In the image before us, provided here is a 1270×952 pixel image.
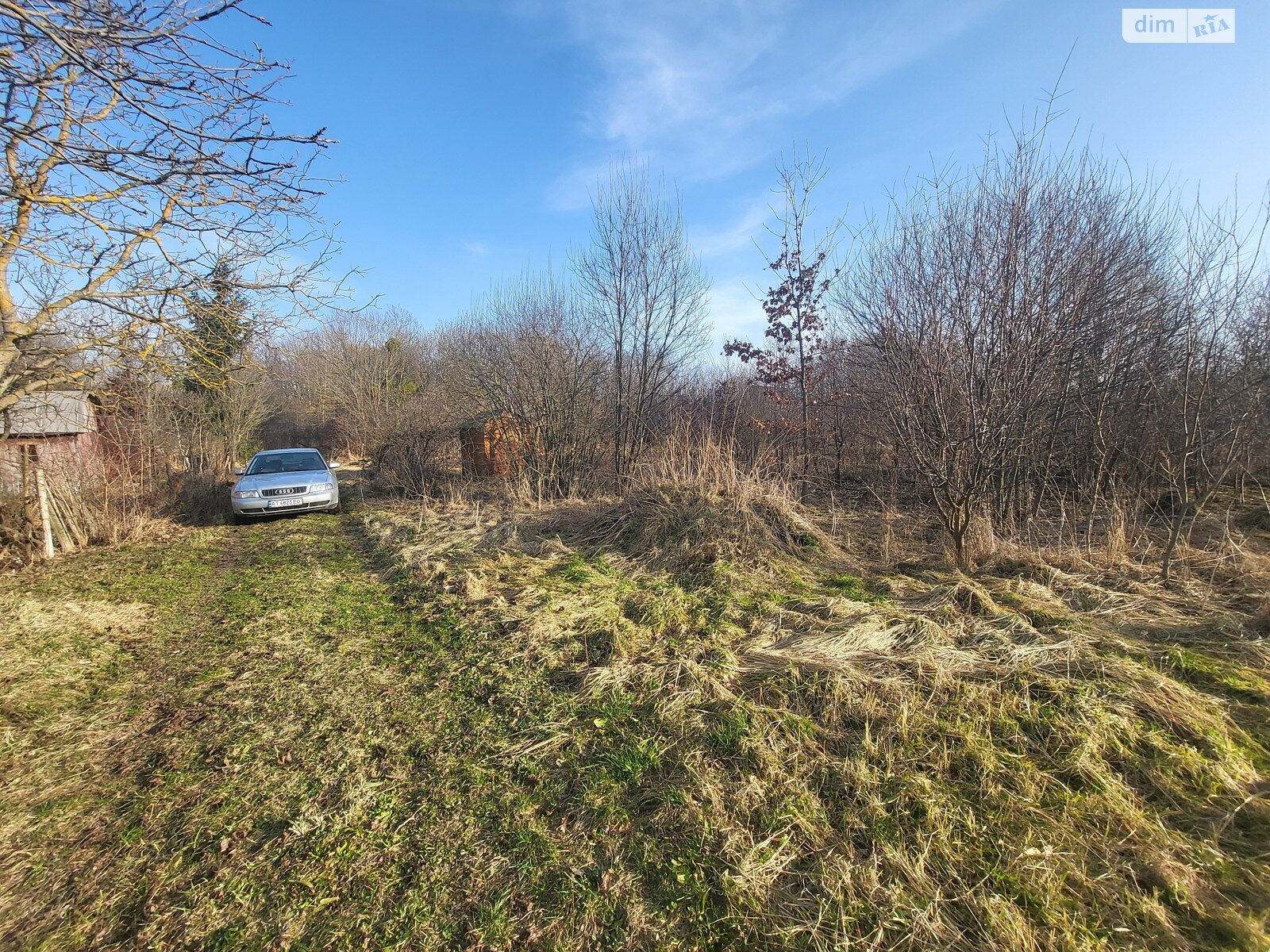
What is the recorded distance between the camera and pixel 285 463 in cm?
1106

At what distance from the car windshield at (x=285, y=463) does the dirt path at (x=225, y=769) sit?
534 centimetres

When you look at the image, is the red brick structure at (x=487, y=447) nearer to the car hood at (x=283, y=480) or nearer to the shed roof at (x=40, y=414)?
the car hood at (x=283, y=480)

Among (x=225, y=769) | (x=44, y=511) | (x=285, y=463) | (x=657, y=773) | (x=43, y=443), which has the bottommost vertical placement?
(x=657, y=773)

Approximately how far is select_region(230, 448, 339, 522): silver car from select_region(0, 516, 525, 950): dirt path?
425 centimetres

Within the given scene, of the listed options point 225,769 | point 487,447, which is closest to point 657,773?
point 225,769

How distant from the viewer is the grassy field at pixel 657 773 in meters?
1.98

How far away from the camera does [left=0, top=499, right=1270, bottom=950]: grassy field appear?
1982 millimetres

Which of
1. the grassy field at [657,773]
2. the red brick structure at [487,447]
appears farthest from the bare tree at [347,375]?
the grassy field at [657,773]

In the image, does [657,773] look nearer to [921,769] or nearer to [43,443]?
[921,769]

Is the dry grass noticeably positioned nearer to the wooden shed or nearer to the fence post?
the wooden shed

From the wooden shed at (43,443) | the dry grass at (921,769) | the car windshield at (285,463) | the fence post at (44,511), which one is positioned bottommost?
the dry grass at (921,769)

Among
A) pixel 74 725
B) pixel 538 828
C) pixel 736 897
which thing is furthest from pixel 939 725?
pixel 74 725

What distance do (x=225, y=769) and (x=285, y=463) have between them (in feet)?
32.2

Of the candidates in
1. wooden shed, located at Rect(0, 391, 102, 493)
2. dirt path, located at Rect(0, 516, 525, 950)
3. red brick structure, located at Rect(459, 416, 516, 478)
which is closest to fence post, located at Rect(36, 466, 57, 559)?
wooden shed, located at Rect(0, 391, 102, 493)
